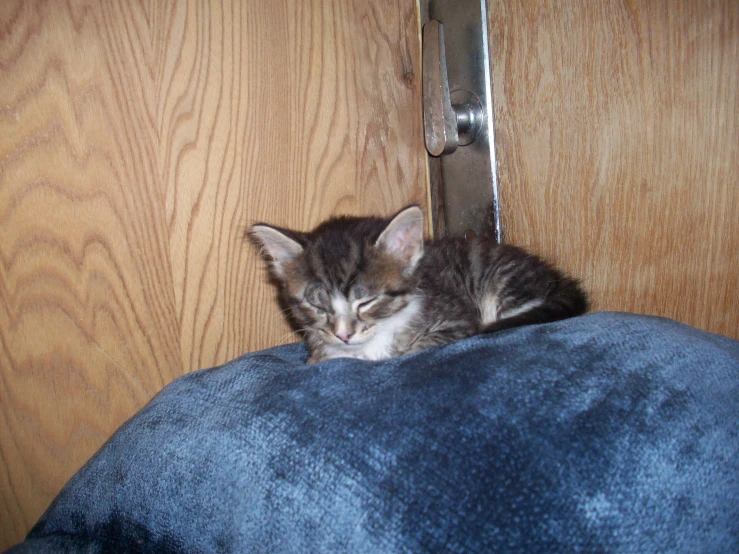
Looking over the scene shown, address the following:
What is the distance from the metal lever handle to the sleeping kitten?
0.34 m

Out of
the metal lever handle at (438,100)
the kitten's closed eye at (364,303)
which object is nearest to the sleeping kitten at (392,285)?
the kitten's closed eye at (364,303)

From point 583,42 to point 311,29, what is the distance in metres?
0.86

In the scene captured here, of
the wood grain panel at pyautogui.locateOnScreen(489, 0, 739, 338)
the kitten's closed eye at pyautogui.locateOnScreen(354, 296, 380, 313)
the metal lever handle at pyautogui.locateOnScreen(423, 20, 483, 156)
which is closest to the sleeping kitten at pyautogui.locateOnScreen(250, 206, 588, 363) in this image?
the kitten's closed eye at pyautogui.locateOnScreen(354, 296, 380, 313)

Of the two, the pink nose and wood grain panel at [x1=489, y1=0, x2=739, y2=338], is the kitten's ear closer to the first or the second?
the pink nose

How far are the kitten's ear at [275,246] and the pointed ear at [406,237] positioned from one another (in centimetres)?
26

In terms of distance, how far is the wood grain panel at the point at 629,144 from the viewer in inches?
51.0

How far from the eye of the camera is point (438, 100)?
1.68 m

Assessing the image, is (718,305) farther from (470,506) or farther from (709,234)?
(470,506)

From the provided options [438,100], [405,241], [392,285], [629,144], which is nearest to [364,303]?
[392,285]

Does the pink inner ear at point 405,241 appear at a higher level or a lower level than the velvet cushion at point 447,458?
higher

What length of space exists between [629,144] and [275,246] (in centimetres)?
110

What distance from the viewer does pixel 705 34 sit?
125cm

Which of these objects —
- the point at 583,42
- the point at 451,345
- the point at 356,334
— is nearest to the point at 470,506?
the point at 451,345

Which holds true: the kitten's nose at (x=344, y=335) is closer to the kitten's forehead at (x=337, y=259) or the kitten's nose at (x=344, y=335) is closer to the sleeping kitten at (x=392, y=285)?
the sleeping kitten at (x=392, y=285)
